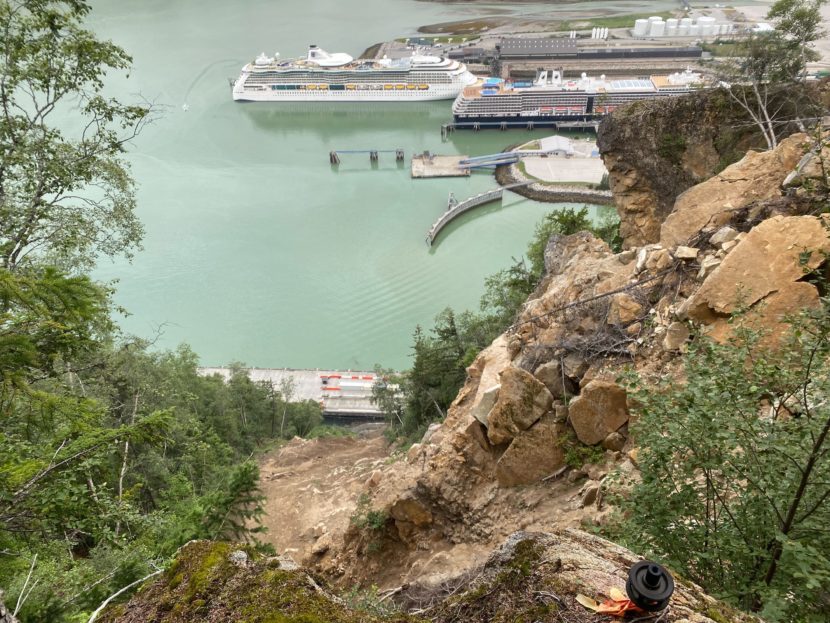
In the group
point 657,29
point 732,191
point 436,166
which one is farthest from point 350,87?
point 732,191

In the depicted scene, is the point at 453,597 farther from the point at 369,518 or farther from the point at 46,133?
the point at 46,133

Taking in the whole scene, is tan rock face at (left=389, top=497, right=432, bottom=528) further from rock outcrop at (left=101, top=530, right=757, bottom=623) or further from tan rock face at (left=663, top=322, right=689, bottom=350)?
rock outcrop at (left=101, top=530, right=757, bottom=623)

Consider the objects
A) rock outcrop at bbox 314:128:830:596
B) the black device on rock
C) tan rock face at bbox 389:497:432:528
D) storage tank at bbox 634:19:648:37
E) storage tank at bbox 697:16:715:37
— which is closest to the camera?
the black device on rock

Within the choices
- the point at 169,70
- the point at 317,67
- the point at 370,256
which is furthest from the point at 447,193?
the point at 169,70

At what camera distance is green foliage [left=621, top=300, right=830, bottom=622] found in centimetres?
223

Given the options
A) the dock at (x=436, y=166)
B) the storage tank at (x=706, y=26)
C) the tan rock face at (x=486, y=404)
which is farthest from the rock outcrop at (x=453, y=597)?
the storage tank at (x=706, y=26)

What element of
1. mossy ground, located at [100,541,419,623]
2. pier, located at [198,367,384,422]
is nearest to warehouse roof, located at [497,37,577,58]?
pier, located at [198,367,384,422]

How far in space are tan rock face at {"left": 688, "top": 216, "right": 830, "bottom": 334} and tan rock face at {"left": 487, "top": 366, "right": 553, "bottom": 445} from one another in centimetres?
203

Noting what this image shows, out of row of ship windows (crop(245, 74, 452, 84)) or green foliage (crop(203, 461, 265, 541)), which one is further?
row of ship windows (crop(245, 74, 452, 84))

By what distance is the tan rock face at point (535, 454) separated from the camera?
6.22 meters

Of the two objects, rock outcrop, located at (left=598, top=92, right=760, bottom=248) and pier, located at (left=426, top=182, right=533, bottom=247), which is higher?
pier, located at (left=426, top=182, right=533, bottom=247)

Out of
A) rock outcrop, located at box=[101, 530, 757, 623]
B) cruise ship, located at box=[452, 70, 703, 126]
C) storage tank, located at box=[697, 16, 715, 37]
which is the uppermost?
storage tank, located at box=[697, 16, 715, 37]

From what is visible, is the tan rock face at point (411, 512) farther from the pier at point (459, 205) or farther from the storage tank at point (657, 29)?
the storage tank at point (657, 29)

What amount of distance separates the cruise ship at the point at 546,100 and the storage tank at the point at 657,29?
1393 cm
